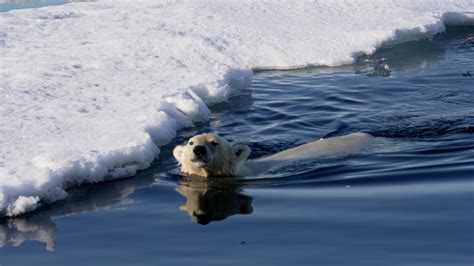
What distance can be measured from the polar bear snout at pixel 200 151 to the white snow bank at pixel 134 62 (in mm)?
512

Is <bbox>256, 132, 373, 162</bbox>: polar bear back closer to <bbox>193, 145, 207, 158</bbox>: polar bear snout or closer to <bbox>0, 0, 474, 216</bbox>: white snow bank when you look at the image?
<bbox>193, 145, 207, 158</bbox>: polar bear snout

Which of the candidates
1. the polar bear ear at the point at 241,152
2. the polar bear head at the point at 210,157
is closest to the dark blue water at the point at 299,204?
the polar bear head at the point at 210,157

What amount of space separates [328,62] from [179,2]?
14.2ft

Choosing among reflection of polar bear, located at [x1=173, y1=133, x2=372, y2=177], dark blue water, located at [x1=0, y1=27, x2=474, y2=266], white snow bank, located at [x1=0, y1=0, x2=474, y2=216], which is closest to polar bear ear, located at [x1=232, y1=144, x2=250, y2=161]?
reflection of polar bear, located at [x1=173, y1=133, x2=372, y2=177]

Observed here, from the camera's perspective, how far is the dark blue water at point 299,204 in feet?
14.8

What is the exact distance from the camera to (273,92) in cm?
1038

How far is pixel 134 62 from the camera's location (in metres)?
10.9

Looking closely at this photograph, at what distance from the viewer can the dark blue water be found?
452 centimetres

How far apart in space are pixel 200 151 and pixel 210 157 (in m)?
0.12

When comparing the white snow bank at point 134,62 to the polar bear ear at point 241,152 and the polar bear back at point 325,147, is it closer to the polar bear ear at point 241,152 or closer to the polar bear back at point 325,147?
the polar bear ear at point 241,152

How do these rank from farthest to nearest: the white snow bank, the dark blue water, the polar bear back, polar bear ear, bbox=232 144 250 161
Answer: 1. the polar bear back
2. polar bear ear, bbox=232 144 250 161
3. the white snow bank
4. the dark blue water

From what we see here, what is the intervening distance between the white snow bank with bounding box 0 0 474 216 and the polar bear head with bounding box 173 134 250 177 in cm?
37

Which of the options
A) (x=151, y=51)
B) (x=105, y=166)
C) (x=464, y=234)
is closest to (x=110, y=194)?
(x=105, y=166)

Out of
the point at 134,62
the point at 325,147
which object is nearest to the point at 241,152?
the point at 325,147
